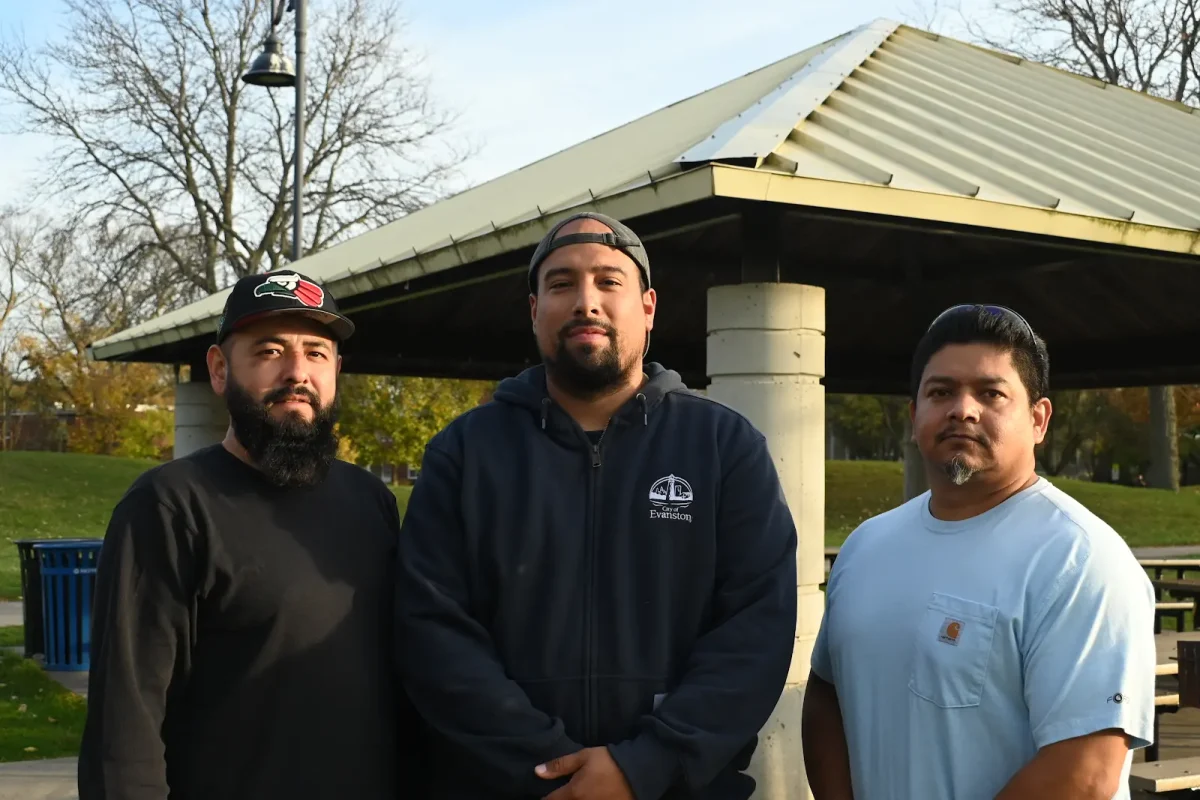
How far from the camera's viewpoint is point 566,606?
271 cm

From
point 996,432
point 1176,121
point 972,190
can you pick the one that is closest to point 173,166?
point 1176,121

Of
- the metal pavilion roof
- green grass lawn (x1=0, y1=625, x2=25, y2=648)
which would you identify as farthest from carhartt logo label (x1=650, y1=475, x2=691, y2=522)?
green grass lawn (x1=0, y1=625, x2=25, y2=648)

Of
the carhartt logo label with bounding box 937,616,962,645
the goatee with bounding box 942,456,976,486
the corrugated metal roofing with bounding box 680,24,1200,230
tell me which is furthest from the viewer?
the corrugated metal roofing with bounding box 680,24,1200,230

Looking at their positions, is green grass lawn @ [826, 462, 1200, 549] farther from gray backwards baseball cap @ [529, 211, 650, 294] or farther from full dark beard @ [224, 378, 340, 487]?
full dark beard @ [224, 378, 340, 487]

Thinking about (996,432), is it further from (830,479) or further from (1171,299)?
(830,479)

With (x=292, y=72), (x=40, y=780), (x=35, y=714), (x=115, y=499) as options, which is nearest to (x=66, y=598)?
(x=35, y=714)

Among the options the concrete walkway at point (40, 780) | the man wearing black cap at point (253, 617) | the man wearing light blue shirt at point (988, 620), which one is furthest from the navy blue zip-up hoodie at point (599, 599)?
the concrete walkway at point (40, 780)

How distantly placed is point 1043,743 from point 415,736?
1484mm

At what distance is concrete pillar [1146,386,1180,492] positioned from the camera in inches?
1406

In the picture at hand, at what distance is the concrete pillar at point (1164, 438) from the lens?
35.7 m

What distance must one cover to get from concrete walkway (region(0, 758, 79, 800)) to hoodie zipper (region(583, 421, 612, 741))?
5.17 m

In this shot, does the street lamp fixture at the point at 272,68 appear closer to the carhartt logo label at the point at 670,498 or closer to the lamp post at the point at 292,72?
the lamp post at the point at 292,72

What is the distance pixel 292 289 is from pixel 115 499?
27164mm

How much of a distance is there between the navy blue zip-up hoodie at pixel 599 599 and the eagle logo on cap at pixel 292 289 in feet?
1.57
